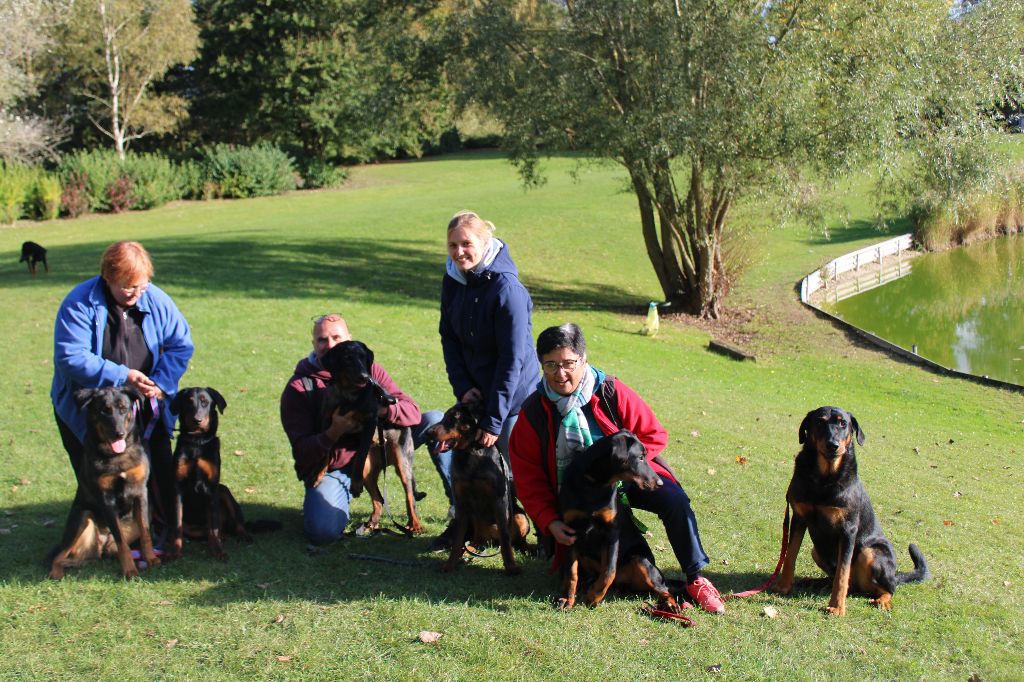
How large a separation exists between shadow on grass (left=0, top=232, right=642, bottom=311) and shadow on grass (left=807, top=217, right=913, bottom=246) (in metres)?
13.6

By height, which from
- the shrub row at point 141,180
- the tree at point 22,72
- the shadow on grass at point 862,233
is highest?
the tree at point 22,72

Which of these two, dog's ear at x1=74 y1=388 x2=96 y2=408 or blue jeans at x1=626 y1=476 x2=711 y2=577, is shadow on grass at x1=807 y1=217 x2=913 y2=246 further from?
dog's ear at x1=74 y1=388 x2=96 y2=408

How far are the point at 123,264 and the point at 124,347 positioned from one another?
61cm

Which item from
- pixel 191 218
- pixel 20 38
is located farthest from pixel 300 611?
pixel 20 38

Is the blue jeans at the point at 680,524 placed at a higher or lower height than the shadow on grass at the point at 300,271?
lower

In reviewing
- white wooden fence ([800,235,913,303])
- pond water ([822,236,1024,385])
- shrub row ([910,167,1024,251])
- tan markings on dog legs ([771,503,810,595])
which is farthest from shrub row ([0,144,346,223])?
tan markings on dog legs ([771,503,810,595])

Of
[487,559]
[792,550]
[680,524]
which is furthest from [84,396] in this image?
[792,550]

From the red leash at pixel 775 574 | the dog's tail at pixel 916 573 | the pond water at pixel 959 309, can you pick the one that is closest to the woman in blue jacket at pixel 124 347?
the red leash at pixel 775 574

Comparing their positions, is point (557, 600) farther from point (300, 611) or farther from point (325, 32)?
point (325, 32)

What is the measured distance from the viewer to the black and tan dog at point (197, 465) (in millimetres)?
5391

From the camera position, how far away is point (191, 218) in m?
33.0

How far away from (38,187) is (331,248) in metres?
15.6

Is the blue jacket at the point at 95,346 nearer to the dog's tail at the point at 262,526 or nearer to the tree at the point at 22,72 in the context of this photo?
the dog's tail at the point at 262,526

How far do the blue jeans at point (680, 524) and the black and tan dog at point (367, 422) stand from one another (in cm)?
186
